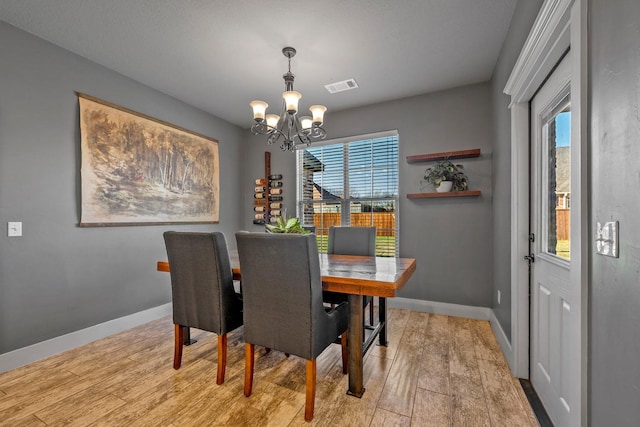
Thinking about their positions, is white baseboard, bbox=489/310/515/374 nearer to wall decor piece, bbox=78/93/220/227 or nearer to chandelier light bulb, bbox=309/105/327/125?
chandelier light bulb, bbox=309/105/327/125

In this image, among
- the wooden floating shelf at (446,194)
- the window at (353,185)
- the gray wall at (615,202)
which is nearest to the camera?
the gray wall at (615,202)

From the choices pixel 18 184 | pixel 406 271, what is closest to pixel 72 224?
pixel 18 184

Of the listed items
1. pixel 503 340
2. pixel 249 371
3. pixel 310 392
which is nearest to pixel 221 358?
pixel 249 371

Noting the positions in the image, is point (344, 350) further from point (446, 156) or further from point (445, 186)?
point (446, 156)

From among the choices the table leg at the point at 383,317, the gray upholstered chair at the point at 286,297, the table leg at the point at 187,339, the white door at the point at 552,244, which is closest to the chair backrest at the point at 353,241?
the table leg at the point at 383,317

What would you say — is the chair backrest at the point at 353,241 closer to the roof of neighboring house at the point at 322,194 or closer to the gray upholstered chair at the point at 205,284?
the roof of neighboring house at the point at 322,194

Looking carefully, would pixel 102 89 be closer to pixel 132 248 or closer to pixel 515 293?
pixel 132 248

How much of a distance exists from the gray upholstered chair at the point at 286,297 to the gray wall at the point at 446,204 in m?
2.05

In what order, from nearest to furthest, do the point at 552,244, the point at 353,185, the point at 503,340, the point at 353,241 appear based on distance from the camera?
1. the point at 552,244
2. the point at 503,340
3. the point at 353,241
4. the point at 353,185

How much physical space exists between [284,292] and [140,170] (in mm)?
2503

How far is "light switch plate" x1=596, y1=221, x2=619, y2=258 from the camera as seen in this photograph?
2.69ft

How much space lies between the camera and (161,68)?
2.86 metres

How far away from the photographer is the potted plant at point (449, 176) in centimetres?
317

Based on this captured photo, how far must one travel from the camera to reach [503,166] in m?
2.46
